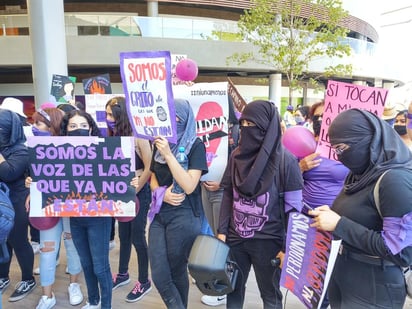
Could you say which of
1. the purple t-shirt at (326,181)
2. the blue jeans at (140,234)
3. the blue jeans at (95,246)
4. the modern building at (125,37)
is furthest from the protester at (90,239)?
the modern building at (125,37)

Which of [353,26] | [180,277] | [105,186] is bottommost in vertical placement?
[180,277]

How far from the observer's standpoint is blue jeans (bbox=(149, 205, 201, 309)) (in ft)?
7.34

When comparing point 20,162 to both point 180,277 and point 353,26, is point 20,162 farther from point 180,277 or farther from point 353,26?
point 353,26

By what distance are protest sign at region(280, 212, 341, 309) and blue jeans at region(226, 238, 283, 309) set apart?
20 centimetres

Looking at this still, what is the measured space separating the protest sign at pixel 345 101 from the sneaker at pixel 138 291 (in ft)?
6.66

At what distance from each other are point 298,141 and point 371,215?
0.97 m

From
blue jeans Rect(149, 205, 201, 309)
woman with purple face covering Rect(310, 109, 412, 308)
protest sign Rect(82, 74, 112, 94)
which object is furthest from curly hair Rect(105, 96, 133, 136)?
protest sign Rect(82, 74, 112, 94)

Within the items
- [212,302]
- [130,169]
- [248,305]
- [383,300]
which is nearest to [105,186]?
[130,169]

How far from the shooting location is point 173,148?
225 cm

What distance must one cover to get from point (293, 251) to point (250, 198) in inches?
16.2

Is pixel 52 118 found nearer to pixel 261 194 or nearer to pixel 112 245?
pixel 112 245

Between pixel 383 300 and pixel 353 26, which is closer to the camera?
pixel 383 300

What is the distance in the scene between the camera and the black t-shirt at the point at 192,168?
2223mm

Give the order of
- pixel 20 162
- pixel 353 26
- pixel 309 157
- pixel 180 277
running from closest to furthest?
pixel 180 277 < pixel 309 157 < pixel 20 162 < pixel 353 26
